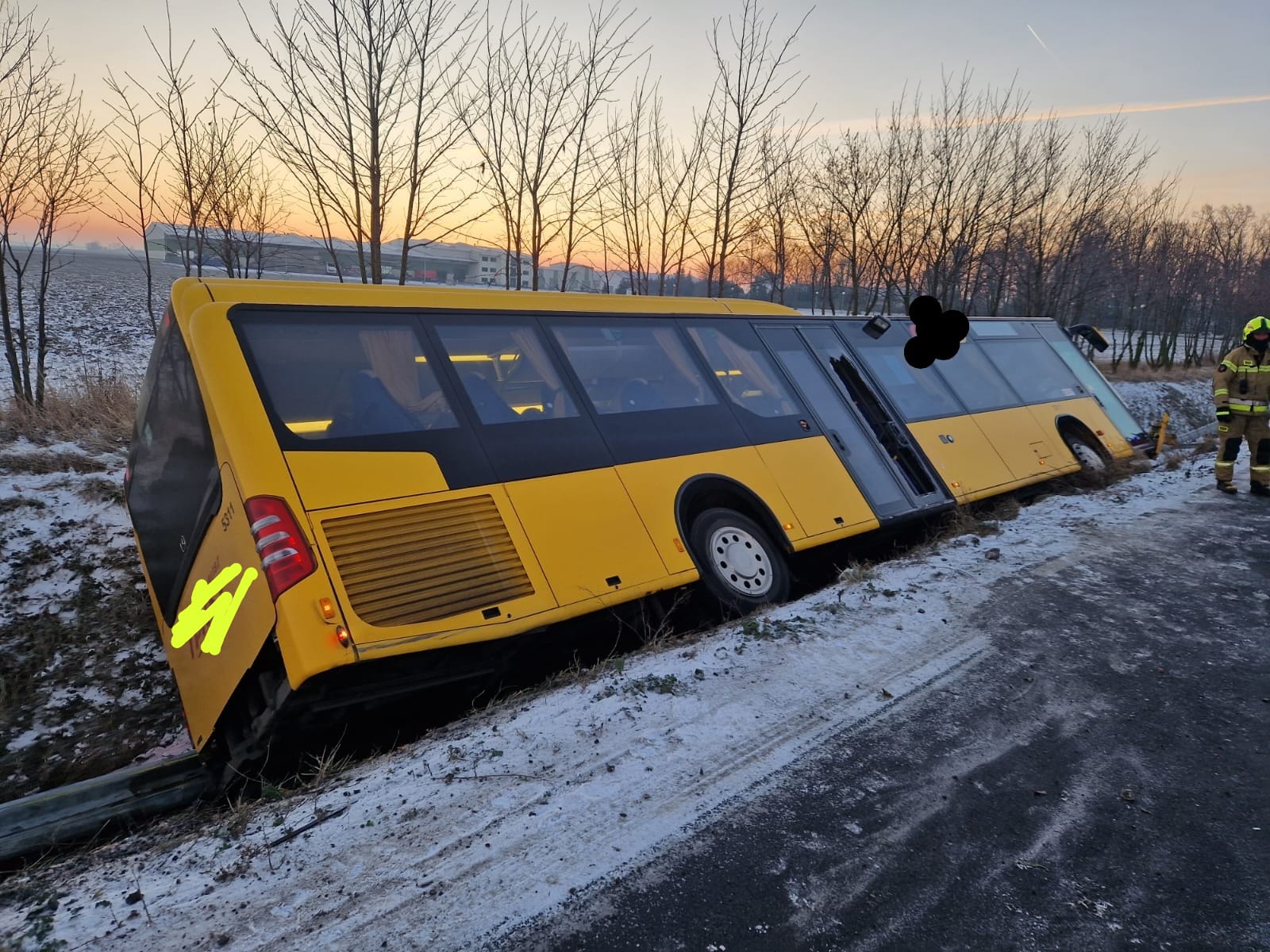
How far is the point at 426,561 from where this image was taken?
3.64m

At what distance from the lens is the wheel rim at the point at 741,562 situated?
16.5 ft

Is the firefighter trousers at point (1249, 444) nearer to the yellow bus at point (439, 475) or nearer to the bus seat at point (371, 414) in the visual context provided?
the yellow bus at point (439, 475)

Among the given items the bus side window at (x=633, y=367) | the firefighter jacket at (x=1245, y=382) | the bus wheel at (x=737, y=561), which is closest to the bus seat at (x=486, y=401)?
the bus side window at (x=633, y=367)

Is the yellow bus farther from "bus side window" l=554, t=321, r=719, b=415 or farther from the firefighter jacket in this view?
the firefighter jacket

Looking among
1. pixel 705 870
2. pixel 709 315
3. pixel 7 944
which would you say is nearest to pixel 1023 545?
pixel 709 315

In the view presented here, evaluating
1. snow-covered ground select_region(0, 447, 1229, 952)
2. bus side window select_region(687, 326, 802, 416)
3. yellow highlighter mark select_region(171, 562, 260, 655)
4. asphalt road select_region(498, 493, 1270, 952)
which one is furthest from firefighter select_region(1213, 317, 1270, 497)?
yellow highlighter mark select_region(171, 562, 260, 655)

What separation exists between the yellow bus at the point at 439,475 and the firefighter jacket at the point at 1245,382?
441 cm

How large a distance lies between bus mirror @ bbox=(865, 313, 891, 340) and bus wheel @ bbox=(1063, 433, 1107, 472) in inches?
123

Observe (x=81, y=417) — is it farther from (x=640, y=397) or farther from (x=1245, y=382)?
(x=1245, y=382)

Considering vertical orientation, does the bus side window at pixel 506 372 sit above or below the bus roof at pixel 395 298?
below

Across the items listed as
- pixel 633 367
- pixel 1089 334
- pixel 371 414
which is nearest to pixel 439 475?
pixel 371 414

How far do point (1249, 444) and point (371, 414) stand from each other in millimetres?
9304

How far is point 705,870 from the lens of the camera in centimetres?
251

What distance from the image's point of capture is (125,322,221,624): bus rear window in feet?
12.5
